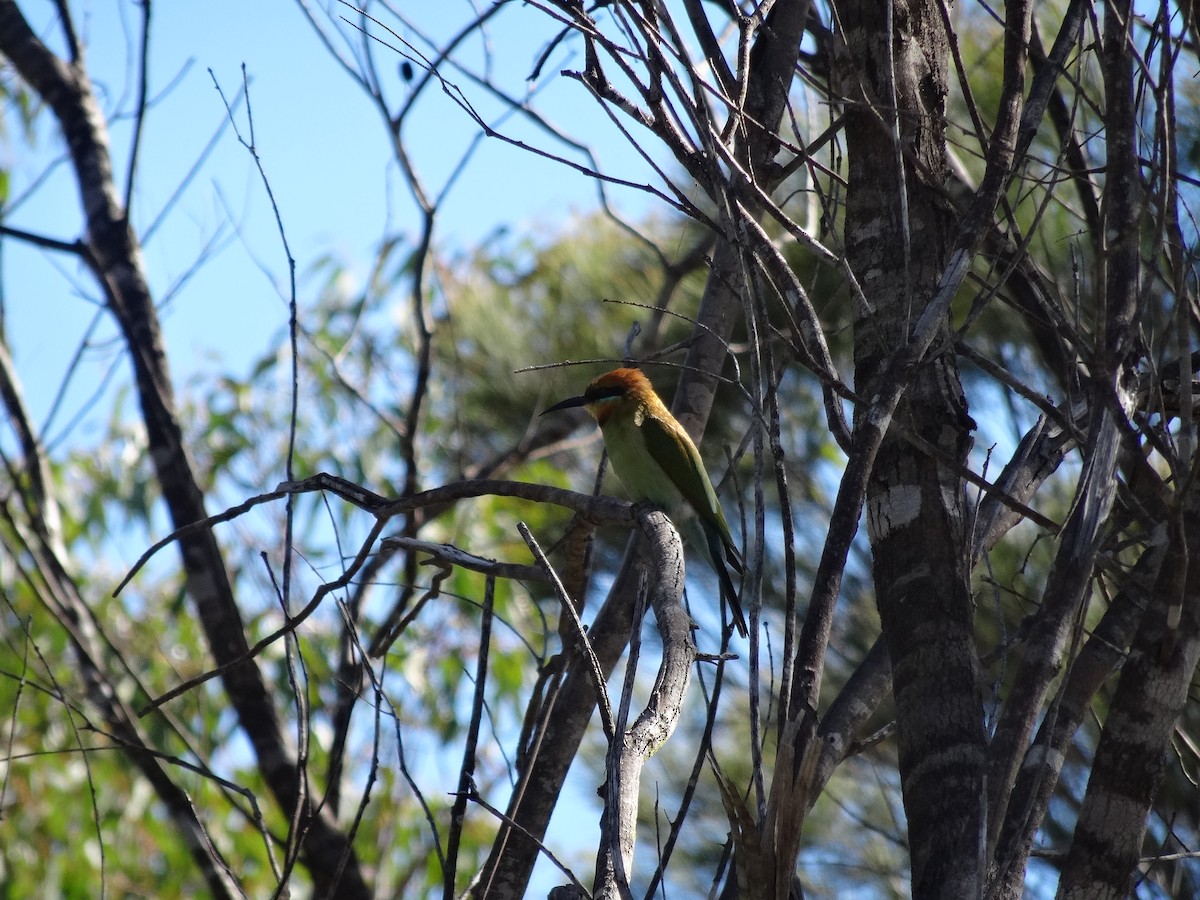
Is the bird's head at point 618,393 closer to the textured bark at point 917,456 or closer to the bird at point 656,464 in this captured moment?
the bird at point 656,464

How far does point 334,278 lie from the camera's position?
6.17 meters

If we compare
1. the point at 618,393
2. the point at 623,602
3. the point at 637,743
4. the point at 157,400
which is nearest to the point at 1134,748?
the point at 637,743

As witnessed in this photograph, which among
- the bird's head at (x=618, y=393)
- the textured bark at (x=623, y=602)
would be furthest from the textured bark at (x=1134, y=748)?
the bird's head at (x=618, y=393)

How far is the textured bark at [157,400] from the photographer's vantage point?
332 centimetres

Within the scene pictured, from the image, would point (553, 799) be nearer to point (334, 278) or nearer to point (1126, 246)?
point (1126, 246)

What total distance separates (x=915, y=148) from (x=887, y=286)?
257 mm

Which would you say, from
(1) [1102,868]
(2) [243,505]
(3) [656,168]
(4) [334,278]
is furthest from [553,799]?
(4) [334,278]

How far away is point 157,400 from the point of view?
139 inches

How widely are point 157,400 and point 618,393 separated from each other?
4.53ft

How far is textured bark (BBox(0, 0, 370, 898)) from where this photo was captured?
3.32 meters

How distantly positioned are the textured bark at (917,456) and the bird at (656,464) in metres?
1.47

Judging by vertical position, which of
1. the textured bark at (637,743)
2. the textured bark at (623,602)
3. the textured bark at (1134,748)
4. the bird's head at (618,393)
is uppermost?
the bird's head at (618,393)

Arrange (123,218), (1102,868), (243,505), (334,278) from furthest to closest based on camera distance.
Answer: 1. (334,278)
2. (123,218)
3. (243,505)
4. (1102,868)

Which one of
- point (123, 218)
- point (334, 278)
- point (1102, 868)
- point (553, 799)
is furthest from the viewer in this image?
point (334, 278)
